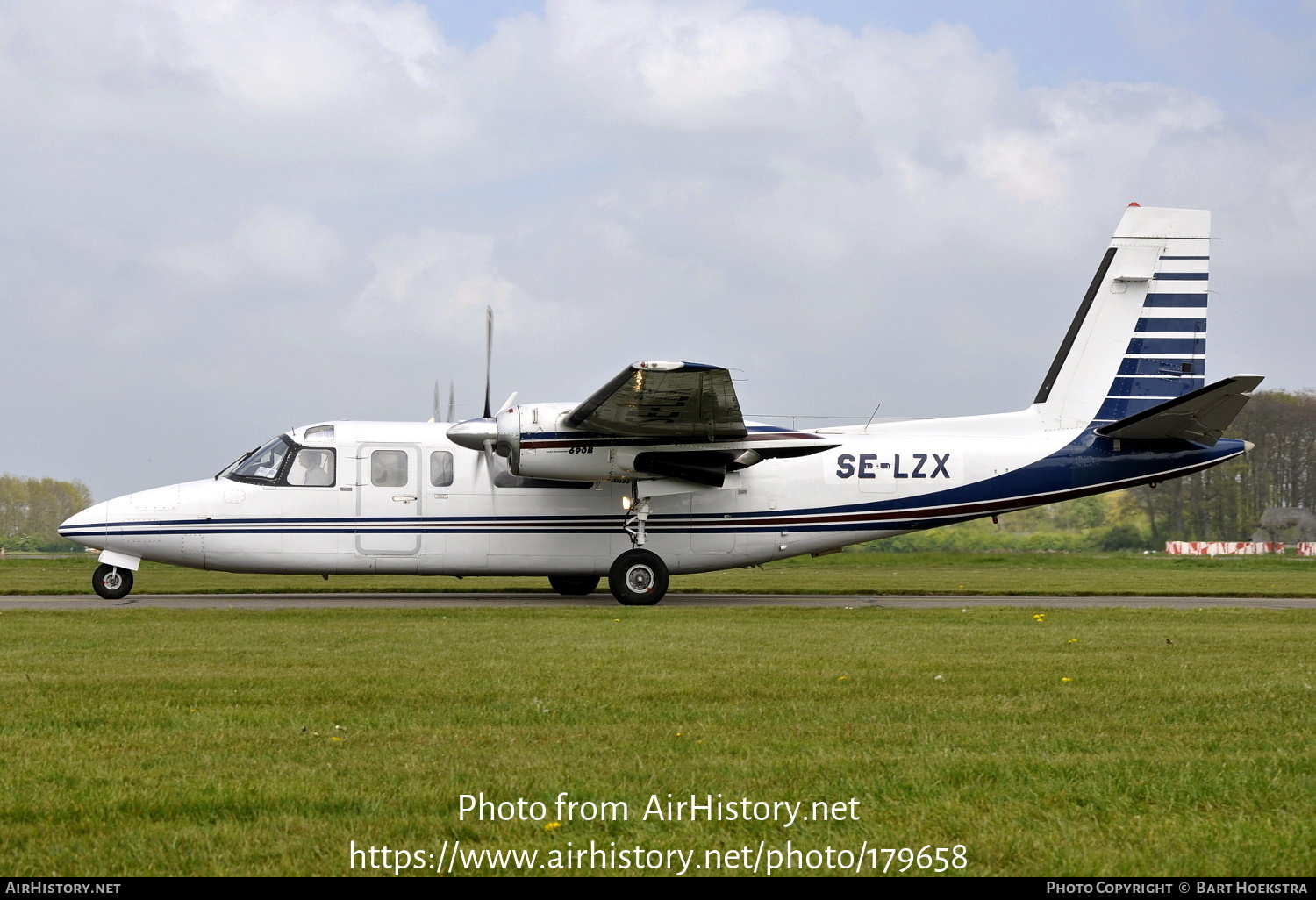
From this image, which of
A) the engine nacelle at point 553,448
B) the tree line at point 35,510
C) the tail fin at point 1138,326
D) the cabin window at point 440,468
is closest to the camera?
the engine nacelle at point 553,448

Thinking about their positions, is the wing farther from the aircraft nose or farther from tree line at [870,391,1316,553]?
tree line at [870,391,1316,553]

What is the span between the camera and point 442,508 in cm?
1869

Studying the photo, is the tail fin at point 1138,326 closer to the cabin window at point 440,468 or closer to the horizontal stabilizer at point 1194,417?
the horizontal stabilizer at point 1194,417

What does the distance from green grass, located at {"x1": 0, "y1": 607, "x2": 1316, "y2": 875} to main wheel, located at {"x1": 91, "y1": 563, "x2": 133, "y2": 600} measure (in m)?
6.69

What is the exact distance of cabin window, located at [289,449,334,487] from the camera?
18.5m

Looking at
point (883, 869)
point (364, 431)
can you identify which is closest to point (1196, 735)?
point (883, 869)

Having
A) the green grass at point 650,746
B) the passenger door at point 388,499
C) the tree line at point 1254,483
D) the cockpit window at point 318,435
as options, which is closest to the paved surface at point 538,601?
the passenger door at point 388,499

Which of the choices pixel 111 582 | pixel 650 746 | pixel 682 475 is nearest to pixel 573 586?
pixel 682 475

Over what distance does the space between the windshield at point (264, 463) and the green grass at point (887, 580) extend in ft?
10.5

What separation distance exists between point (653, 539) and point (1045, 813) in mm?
14784

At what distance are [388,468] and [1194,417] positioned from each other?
1277 cm

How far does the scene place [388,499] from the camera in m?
18.5

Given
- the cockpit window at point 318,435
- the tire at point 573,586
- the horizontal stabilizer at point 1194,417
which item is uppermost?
the horizontal stabilizer at point 1194,417

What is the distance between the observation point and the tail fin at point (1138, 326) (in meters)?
19.8
